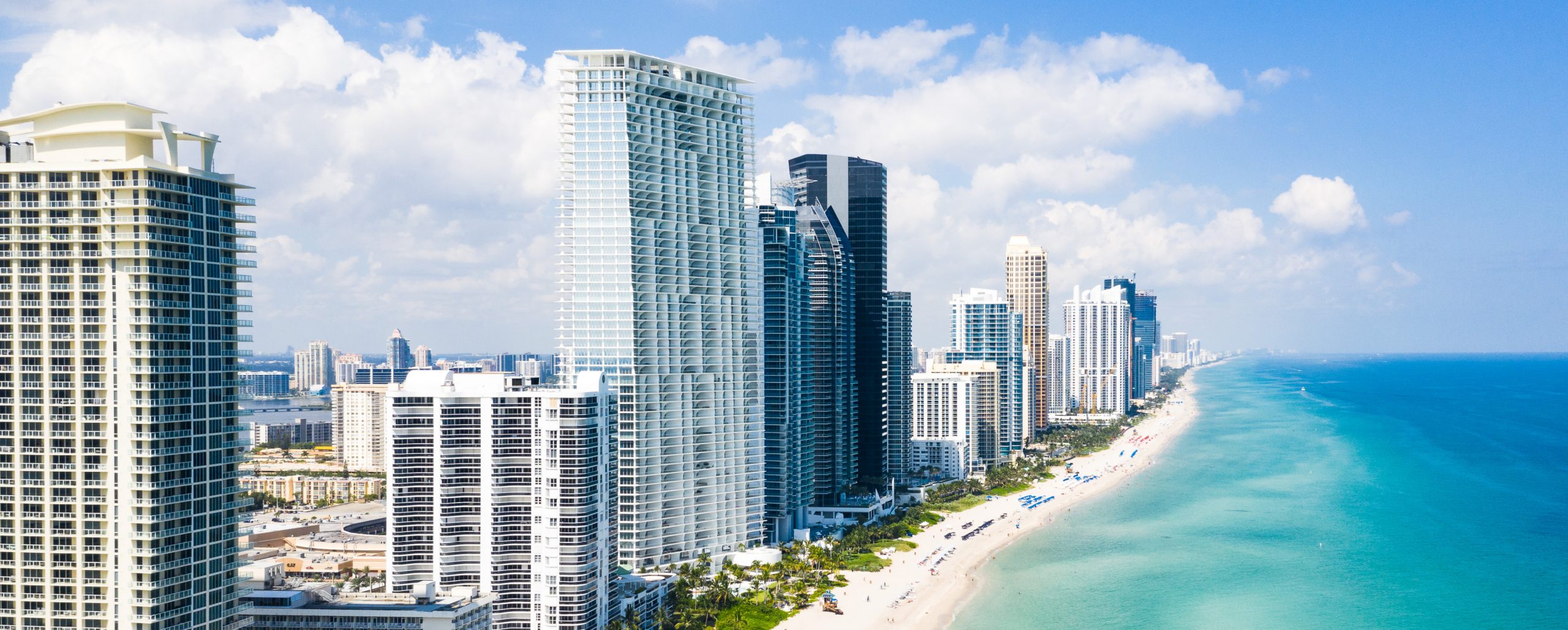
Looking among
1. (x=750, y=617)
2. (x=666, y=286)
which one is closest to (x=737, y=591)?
(x=750, y=617)

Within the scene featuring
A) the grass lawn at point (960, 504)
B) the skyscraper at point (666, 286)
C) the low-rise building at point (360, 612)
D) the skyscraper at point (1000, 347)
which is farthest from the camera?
the skyscraper at point (1000, 347)

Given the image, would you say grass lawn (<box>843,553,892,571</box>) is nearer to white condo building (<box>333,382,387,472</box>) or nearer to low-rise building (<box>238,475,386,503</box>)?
low-rise building (<box>238,475,386,503</box>)

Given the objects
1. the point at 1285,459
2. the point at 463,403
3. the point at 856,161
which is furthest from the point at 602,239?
the point at 1285,459

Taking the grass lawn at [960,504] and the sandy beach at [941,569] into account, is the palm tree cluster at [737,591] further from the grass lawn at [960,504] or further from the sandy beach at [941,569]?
the grass lawn at [960,504]

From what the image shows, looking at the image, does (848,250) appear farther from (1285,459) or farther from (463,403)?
(1285,459)

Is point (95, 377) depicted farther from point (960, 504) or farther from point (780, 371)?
point (960, 504)

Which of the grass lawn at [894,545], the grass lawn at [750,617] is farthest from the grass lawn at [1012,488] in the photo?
the grass lawn at [750,617]

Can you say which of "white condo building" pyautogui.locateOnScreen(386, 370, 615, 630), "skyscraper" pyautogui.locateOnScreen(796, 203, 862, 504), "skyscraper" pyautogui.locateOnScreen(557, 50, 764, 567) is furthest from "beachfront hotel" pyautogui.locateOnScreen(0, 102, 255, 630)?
"skyscraper" pyautogui.locateOnScreen(796, 203, 862, 504)
